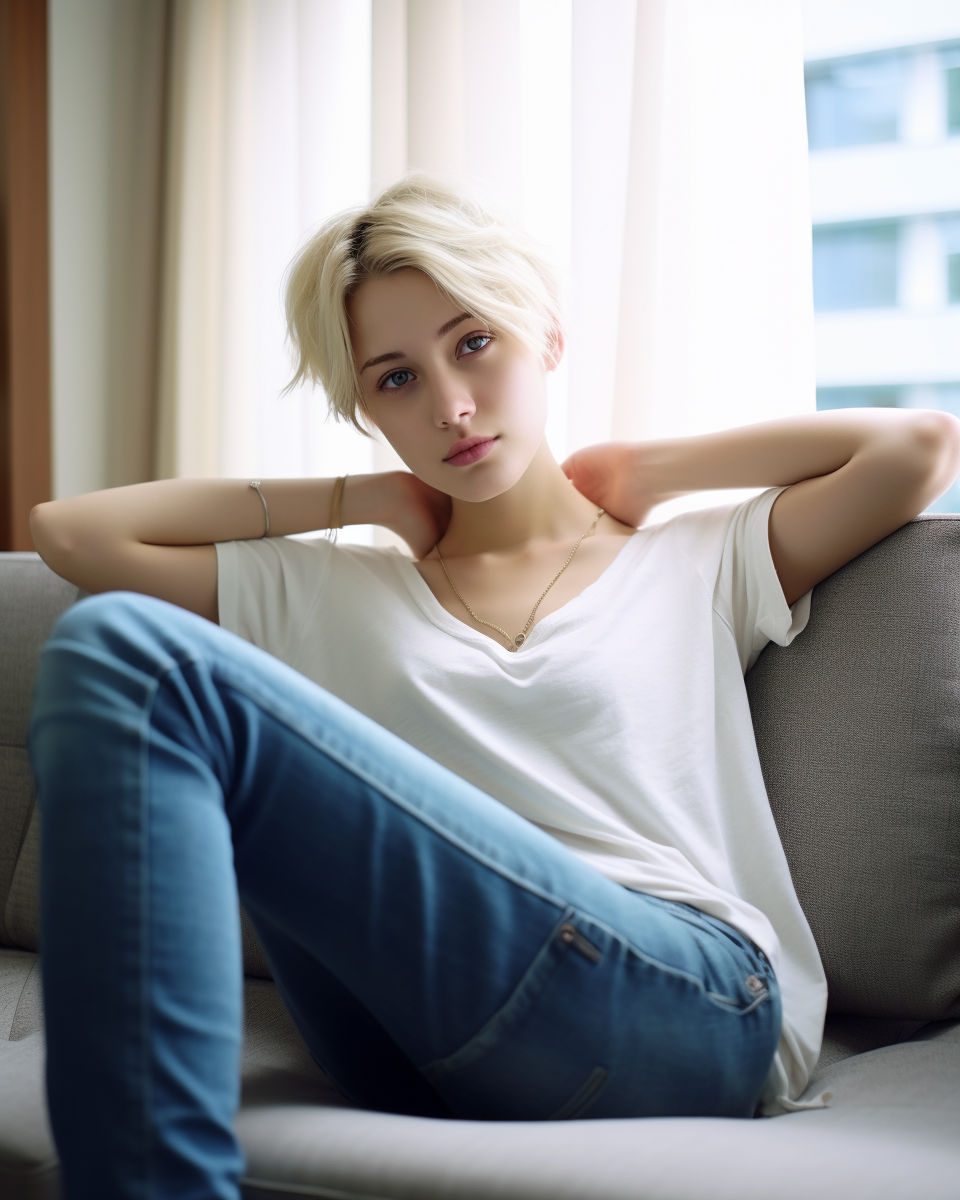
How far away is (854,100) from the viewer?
1.59 m

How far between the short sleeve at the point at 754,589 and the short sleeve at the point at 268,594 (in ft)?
1.57

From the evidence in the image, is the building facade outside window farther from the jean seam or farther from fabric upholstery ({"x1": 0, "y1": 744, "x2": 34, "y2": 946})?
fabric upholstery ({"x1": 0, "y1": 744, "x2": 34, "y2": 946})

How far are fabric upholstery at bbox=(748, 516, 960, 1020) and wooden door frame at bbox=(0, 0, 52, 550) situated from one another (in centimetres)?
182

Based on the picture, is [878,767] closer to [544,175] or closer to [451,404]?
[451,404]

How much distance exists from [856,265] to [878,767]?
1.00 meters

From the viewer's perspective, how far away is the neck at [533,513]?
1177mm

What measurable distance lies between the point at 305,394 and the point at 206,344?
33 cm

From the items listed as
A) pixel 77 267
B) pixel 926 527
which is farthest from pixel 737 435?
pixel 77 267

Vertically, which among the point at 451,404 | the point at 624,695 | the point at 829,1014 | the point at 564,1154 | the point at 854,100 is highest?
the point at 854,100

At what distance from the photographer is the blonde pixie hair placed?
1042 mm

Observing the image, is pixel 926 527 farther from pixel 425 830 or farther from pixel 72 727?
pixel 72 727

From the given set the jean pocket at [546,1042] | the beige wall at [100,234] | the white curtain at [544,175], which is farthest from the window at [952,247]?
the beige wall at [100,234]

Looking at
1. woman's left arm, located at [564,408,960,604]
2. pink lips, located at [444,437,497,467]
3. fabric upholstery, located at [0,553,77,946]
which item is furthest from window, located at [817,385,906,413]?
fabric upholstery, located at [0,553,77,946]

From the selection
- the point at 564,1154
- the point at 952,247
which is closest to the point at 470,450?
the point at 564,1154
